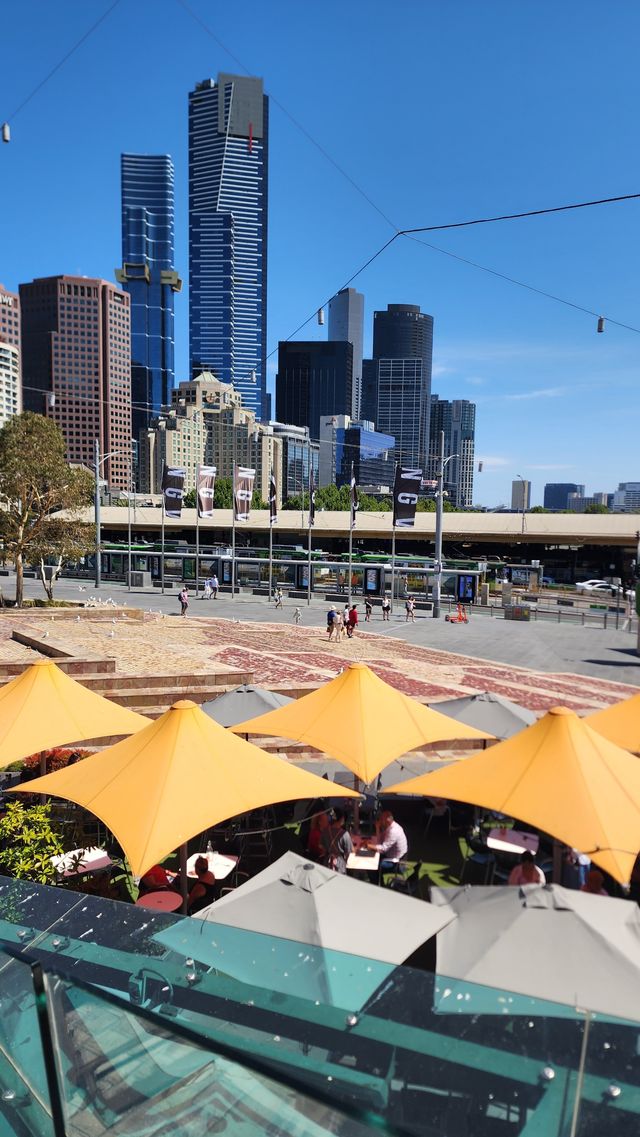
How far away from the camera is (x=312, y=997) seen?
103 inches

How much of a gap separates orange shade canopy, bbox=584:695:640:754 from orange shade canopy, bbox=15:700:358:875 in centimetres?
375

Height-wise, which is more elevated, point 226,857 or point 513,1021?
point 513,1021

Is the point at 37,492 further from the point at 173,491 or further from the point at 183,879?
the point at 183,879

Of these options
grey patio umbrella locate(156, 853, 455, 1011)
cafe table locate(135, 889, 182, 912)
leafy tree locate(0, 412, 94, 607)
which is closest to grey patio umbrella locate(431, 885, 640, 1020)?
grey patio umbrella locate(156, 853, 455, 1011)

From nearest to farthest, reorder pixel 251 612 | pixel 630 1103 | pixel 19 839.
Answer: pixel 630 1103
pixel 19 839
pixel 251 612

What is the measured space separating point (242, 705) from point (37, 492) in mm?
20631

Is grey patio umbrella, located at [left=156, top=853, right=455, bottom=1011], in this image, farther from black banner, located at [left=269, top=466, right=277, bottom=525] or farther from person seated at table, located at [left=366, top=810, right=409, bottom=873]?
black banner, located at [left=269, top=466, right=277, bottom=525]

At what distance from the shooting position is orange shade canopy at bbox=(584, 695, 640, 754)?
900 cm

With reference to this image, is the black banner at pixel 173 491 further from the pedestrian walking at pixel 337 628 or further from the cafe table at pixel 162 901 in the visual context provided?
the cafe table at pixel 162 901

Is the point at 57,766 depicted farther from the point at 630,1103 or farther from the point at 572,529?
the point at 572,529

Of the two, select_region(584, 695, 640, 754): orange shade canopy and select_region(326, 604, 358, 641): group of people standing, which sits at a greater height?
select_region(584, 695, 640, 754): orange shade canopy

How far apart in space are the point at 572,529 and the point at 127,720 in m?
63.4

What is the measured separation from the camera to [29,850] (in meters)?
6.24

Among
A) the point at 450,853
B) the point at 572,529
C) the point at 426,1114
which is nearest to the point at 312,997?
the point at 426,1114
